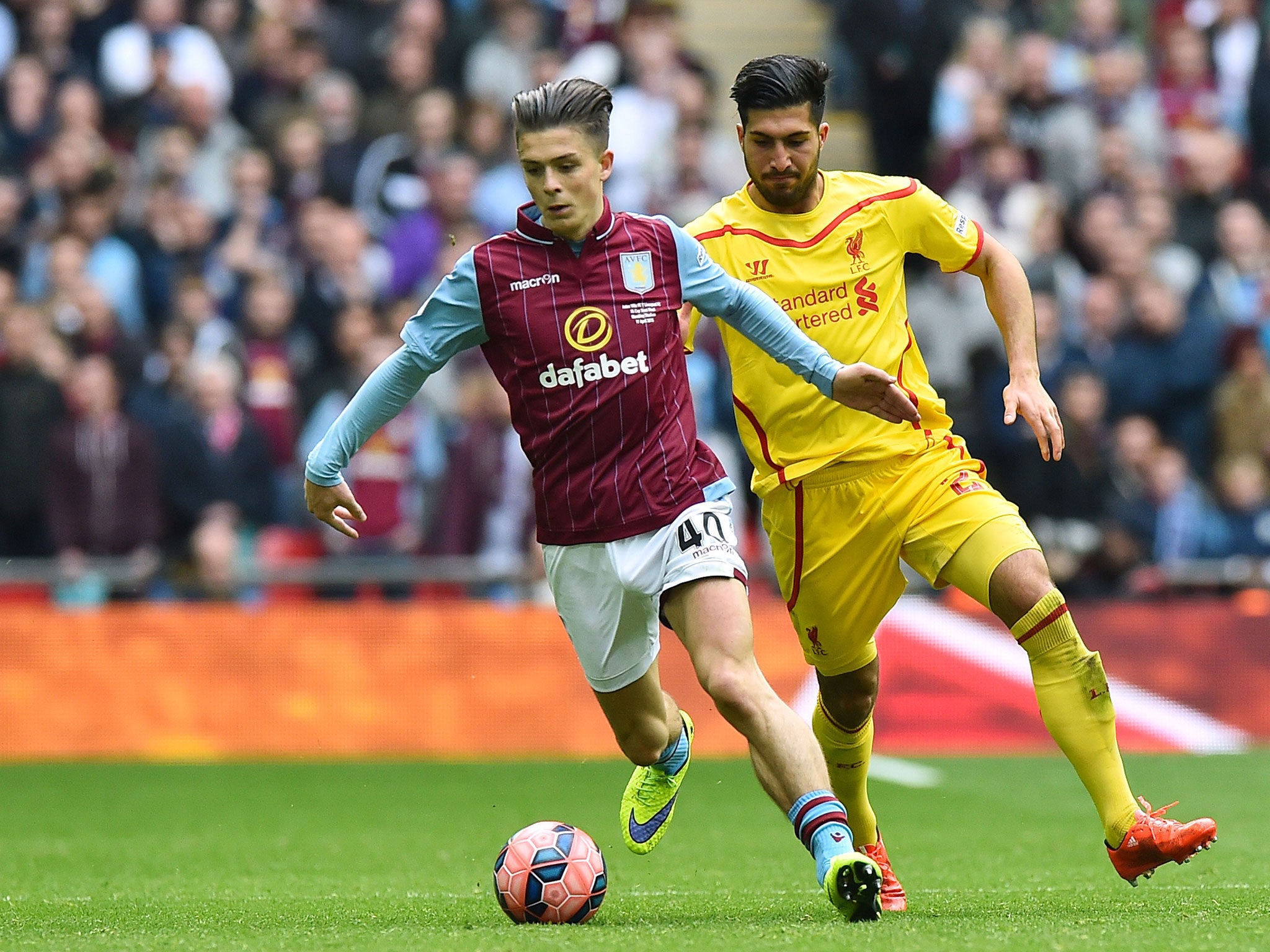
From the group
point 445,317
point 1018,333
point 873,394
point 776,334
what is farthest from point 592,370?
point 1018,333

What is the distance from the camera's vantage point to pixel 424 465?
1388 centimetres

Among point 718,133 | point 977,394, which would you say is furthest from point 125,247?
point 977,394

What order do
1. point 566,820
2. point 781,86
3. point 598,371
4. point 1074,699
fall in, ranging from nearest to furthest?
1. point 598,371
2. point 1074,699
3. point 781,86
4. point 566,820

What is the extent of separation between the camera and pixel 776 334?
6.50 meters

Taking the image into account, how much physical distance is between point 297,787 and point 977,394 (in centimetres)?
556

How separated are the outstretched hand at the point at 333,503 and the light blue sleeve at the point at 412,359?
0.11ft

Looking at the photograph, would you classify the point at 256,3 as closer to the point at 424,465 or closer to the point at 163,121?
the point at 163,121

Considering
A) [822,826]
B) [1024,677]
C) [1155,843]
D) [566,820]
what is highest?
[822,826]

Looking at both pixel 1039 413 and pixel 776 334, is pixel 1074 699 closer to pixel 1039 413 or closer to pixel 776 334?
pixel 1039 413

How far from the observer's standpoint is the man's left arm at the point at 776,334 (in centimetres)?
626

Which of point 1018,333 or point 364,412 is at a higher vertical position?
point 1018,333

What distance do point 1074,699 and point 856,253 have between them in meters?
1.73

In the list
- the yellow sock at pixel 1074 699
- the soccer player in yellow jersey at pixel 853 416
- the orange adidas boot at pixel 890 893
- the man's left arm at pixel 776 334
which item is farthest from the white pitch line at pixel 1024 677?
the man's left arm at pixel 776 334

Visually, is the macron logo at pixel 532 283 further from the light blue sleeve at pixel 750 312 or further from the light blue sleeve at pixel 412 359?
the light blue sleeve at pixel 750 312
